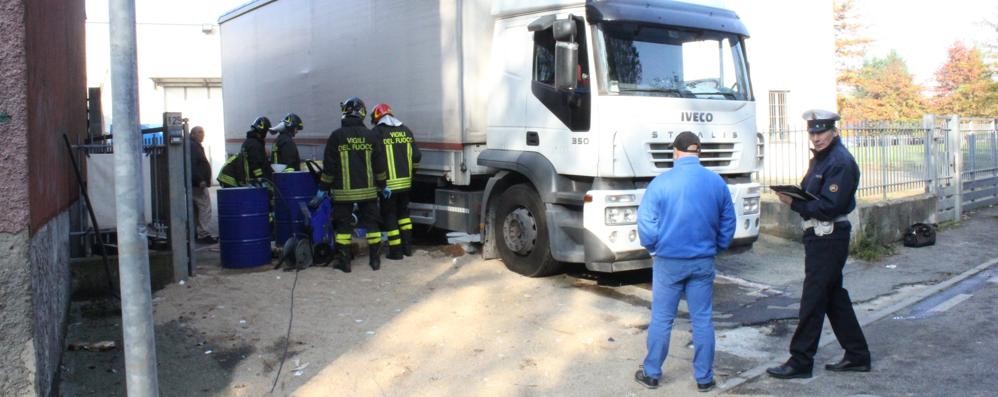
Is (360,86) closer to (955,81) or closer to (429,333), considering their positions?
(429,333)

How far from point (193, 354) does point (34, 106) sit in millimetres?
2387

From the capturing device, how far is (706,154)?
815 centimetres

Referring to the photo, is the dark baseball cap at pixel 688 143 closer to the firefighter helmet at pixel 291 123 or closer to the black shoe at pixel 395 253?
the black shoe at pixel 395 253

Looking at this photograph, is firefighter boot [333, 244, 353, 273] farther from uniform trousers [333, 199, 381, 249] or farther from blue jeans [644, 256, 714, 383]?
blue jeans [644, 256, 714, 383]

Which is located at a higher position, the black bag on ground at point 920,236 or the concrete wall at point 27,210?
the concrete wall at point 27,210

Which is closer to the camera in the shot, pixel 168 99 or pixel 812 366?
pixel 812 366

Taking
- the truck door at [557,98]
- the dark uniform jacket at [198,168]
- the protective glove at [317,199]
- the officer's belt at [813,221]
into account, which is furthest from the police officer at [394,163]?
the officer's belt at [813,221]

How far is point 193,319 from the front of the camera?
6801 mm

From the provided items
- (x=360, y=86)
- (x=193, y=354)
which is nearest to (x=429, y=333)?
(x=193, y=354)

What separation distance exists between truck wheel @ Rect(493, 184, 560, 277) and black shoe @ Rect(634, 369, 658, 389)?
9.11 feet

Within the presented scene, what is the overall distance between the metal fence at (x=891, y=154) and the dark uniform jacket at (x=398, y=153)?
5.33 metres

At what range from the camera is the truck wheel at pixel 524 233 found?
8.39 meters

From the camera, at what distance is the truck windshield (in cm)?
781

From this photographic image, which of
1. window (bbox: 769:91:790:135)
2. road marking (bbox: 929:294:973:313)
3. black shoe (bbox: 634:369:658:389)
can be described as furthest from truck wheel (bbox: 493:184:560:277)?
window (bbox: 769:91:790:135)
